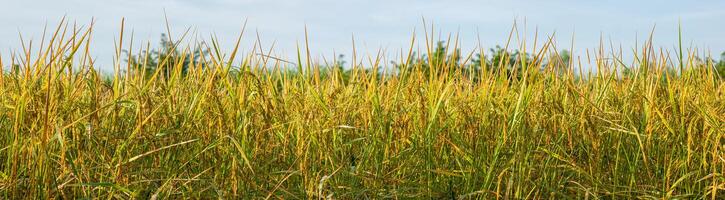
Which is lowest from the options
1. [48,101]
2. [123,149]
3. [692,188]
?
[692,188]

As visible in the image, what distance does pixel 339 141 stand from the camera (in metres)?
3.15

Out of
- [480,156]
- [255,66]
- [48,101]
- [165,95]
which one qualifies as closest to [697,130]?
[480,156]

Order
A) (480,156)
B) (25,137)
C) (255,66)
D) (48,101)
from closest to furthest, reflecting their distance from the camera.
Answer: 1. (48,101)
2. (25,137)
3. (480,156)
4. (255,66)

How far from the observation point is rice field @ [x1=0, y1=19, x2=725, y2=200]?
2.66 m

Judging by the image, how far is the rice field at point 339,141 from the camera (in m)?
2.66

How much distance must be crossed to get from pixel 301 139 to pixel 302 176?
121mm

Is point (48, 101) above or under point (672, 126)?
above

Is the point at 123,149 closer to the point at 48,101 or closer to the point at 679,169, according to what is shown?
the point at 48,101

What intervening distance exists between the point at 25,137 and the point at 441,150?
1.35 metres

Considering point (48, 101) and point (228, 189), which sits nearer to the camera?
point (48, 101)

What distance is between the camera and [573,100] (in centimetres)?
319

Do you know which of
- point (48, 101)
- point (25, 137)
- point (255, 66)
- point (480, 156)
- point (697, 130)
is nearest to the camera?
point (48, 101)

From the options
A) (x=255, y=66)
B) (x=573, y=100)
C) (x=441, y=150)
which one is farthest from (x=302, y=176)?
(x=573, y=100)

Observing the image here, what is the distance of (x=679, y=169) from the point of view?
314cm
